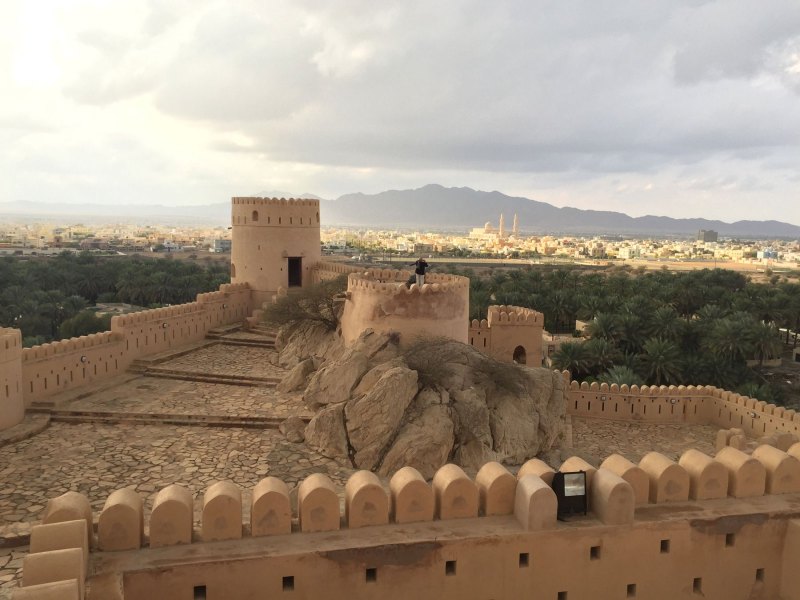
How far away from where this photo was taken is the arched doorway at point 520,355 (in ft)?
66.4

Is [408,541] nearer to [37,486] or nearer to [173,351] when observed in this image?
[37,486]

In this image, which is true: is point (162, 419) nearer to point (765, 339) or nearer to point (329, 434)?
point (329, 434)

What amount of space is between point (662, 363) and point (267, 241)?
53.3 ft

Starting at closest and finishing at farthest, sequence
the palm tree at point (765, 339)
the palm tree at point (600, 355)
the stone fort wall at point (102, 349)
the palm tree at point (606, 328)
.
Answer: the stone fort wall at point (102, 349) < the palm tree at point (600, 355) < the palm tree at point (765, 339) < the palm tree at point (606, 328)

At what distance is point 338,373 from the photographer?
13406mm

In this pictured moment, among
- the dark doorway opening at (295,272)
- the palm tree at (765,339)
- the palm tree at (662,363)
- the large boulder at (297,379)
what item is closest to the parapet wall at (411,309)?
the large boulder at (297,379)

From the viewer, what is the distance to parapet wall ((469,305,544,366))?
20.0m

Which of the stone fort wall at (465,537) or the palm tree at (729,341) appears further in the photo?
the palm tree at (729,341)

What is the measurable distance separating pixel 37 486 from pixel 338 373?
612 centimetres

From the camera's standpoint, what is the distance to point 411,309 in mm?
14156

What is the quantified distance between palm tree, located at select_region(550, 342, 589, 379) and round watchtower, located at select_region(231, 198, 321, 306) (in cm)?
1106

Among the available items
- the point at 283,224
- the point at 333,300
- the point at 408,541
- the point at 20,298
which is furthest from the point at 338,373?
the point at 20,298

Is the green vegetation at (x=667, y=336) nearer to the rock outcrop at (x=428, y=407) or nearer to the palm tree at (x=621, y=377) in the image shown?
the palm tree at (x=621, y=377)

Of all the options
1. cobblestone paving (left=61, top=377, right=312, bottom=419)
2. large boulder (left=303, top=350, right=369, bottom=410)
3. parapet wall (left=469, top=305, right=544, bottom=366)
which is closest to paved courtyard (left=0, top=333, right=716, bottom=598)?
cobblestone paving (left=61, top=377, right=312, bottom=419)
